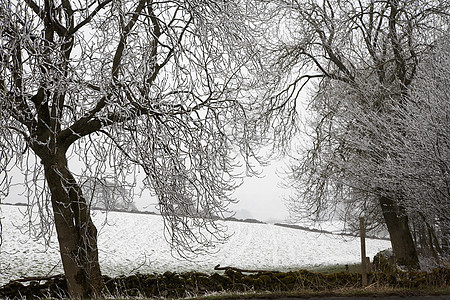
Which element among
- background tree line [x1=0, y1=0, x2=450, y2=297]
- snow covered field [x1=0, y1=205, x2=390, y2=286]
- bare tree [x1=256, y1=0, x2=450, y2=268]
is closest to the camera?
background tree line [x1=0, y1=0, x2=450, y2=297]

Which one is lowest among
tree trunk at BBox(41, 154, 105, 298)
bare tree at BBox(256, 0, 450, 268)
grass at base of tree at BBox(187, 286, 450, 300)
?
grass at base of tree at BBox(187, 286, 450, 300)

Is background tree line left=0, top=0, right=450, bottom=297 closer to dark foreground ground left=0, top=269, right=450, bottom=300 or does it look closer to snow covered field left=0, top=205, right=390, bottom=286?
dark foreground ground left=0, top=269, right=450, bottom=300

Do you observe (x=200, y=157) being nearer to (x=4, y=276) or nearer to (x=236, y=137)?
(x=236, y=137)

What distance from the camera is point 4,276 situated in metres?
13.1

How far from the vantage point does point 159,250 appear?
20688 mm

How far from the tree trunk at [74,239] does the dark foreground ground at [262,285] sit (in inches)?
13.8

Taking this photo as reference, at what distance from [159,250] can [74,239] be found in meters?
13.7

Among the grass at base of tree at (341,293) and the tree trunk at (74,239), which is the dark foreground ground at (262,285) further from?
the tree trunk at (74,239)

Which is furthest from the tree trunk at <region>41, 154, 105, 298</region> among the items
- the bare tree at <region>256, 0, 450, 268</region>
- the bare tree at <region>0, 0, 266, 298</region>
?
the bare tree at <region>256, 0, 450, 268</region>

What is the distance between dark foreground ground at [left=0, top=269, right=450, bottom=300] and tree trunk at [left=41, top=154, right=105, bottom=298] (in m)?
0.35

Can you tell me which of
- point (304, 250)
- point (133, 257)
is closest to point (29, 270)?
point (133, 257)

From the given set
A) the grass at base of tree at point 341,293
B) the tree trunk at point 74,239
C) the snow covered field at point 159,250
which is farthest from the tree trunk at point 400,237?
the tree trunk at point 74,239

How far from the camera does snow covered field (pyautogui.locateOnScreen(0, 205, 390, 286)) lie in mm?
15961

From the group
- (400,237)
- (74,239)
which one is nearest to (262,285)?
(74,239)
